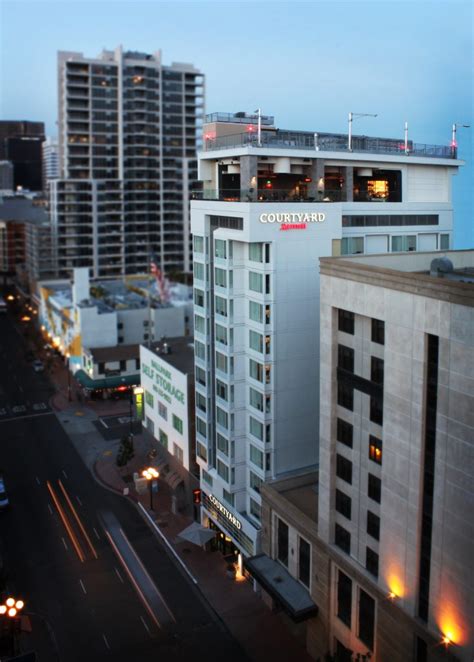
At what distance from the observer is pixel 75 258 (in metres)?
154

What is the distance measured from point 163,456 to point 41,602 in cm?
2250

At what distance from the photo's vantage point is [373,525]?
37.2 m

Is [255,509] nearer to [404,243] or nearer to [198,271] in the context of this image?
[198,271]

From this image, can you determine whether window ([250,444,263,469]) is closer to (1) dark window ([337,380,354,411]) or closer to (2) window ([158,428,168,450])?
(1) dark window ([337,380,354,411])

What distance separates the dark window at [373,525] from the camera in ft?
121

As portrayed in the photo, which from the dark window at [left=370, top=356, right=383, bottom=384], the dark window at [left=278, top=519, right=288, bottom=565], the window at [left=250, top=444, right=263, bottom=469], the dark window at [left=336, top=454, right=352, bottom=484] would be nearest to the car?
the window at [left=250, top=444, right=263, bottom=469]

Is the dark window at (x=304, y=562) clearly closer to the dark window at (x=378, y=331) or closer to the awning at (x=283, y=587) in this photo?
the awning at (x=283, y=587)

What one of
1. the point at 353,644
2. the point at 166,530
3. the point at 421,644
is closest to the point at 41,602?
the point at 166,530

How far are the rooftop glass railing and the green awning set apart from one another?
4803cm

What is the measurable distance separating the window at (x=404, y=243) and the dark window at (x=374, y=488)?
23.3 metres

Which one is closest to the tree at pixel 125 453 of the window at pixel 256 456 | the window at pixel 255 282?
the window at pixel 256 456

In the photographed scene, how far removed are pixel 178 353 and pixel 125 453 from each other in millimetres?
12003

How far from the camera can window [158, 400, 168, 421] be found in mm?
68037

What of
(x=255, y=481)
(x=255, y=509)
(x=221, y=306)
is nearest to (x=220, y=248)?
(x=221, y=306)
